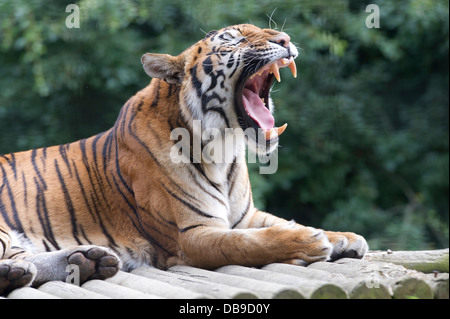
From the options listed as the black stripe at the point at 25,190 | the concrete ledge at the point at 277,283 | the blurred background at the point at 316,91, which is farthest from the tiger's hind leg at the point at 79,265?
the blurred background at the point at 316,91

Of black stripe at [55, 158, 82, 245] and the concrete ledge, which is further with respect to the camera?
black stripe at [55, 158, 82, 245]

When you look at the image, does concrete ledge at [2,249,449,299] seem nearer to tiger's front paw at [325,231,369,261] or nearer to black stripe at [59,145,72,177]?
→ tiger's front paw at [325,231,369,261]

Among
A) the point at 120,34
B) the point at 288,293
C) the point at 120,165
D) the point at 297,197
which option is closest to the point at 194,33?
the point at 120,34

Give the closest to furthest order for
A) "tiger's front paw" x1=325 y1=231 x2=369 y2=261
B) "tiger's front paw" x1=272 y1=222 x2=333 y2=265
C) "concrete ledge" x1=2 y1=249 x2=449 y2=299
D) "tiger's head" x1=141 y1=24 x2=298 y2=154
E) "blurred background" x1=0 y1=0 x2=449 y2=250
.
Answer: "concrete ledge" x1=2 y1=249 x2=449 y2=299 < "tiger's front paw" x1=272 y1=222 x2=333 y2=265 < "tiger's front paw" x1=325 y1=231 x2=369 y2=261 < "tiger's head" x1=141 y1=24 x2=298 y2=154 < "blurred background" x1=0 y1=0 x2=449 y2=250

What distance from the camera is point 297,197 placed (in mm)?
4699

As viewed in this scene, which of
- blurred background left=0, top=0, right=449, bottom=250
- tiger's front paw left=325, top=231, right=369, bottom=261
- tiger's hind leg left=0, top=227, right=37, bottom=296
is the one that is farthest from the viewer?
blurred background left=0, top=0, right=449, bottom=250

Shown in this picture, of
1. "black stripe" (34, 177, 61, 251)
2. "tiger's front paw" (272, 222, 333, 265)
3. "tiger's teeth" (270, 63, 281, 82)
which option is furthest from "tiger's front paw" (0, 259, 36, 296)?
"tiger's teeth" (270, 63, 281, 82)

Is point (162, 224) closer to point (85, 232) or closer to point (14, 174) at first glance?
point (85, 232)

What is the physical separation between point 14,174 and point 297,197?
266cm

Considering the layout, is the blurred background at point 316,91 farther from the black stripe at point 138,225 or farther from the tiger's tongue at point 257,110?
the tiger's tongue at point 257,110

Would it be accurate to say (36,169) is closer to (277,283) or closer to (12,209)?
(12,209)

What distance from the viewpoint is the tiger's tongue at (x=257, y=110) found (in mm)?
2172

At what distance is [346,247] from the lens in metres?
2.04

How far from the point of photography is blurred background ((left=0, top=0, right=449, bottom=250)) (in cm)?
384
